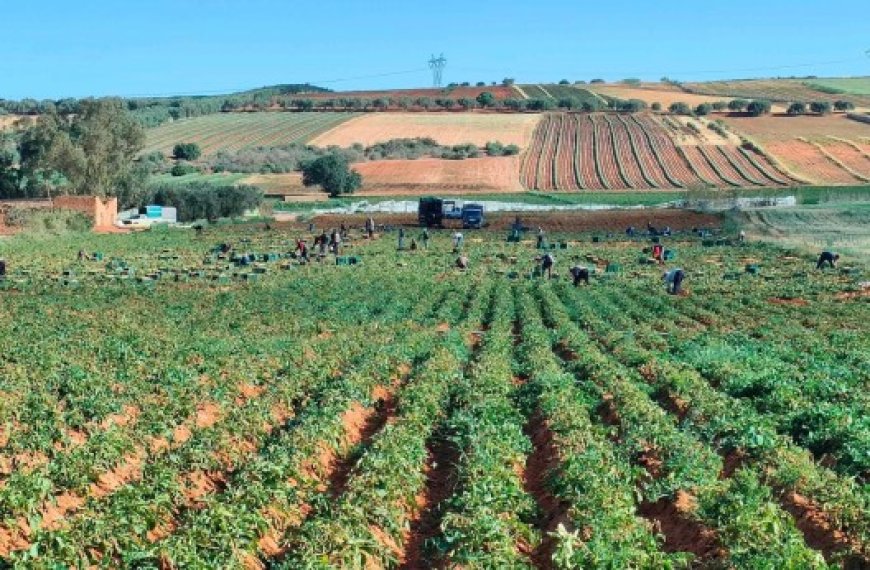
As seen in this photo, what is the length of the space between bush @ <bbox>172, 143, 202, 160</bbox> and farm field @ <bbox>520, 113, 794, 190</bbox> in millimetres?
36093

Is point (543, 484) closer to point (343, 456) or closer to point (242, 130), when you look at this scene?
point (343, 456)

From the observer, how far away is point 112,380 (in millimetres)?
17125

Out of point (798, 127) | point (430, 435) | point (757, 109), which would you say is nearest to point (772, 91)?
point (757, 109)

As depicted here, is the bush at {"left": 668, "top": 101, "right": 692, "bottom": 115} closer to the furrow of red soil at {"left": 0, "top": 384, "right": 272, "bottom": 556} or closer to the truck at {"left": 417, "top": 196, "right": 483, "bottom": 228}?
the truck at {"left": 417, "top": 196, "right": 483, "bottom": 228}

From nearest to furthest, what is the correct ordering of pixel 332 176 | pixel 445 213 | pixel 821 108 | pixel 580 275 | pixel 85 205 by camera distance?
pixel 580 275
pixel 85 205
pixel 445 213
pixel 332 176
pixel 821 108

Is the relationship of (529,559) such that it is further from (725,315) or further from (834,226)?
(834,226)

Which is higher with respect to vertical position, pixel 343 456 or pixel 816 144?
pixel 816 144

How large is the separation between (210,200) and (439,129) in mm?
48961

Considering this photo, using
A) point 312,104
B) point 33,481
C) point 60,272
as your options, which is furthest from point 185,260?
point 312,104

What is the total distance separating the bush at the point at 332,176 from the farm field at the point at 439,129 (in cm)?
2192

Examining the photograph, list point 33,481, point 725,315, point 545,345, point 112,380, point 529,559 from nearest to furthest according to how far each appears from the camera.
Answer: point 529,559 < point 33,481 < point 112,380 < point 545,345 < point 725,315

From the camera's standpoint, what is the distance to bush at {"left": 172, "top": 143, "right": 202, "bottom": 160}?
111500mm

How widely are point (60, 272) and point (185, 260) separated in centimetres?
716

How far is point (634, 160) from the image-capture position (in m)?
103
